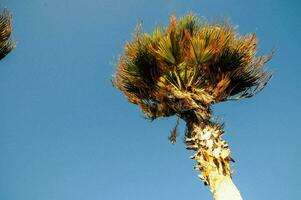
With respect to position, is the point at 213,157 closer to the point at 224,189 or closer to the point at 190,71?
the point at 224,189

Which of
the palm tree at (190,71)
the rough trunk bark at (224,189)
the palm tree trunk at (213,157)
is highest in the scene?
the palm tree at (190,71)

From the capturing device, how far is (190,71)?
7.21 metres

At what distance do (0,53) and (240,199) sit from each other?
17.1ft

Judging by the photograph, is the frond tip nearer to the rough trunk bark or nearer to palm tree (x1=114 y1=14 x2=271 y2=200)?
palm tree (x1=114 y1=14 x2=271 y2=200)

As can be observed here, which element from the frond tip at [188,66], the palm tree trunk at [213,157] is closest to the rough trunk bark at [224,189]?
the palm tree trunk at [213,157]

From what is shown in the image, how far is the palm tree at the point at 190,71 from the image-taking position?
22.2 ft

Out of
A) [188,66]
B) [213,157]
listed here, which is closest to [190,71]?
[188,66]

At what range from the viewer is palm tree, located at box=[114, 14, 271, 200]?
6.78m

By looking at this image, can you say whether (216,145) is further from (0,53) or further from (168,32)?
(0,53)

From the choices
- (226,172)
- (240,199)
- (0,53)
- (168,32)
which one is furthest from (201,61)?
(0,53)

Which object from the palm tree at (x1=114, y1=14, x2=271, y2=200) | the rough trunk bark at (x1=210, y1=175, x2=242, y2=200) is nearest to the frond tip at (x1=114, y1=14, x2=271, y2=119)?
the palm tree at (x1=114, y1=14, x2=271, y2=200)

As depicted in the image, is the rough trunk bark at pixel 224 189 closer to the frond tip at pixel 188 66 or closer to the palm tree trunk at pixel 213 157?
the palm tree trunk at pixel 213 157

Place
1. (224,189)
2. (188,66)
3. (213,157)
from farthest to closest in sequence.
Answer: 1. (188,66)
2. (213,157)
3. (224,189)

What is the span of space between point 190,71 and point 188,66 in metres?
0.11
